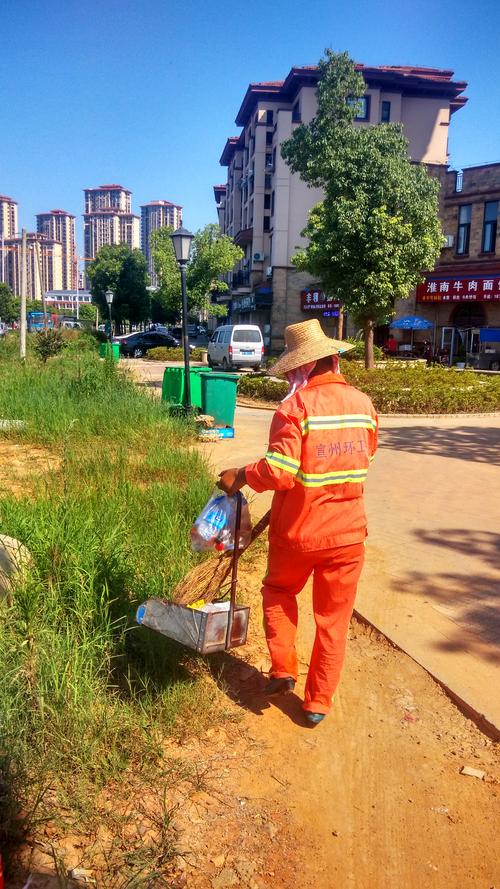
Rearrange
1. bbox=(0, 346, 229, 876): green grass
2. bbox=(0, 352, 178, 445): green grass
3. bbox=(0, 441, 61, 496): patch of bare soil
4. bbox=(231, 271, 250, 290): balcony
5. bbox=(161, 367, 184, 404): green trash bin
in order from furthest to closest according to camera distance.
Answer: bbox=(231, 271, 250, 290): balcony < bbox=(161, 367, 184, 404): green trash bin < bbox=(0, 352, 178, 445): green grass < bbox=(0, 441, 61, 496): patch of bare soil < bbox=(0, 346, 229, 876): green grass

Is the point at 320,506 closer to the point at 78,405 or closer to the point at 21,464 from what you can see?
the point at 21,464

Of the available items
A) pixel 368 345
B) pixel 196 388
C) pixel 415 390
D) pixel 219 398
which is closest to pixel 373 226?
pixel 368 345

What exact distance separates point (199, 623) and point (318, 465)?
82 centimetres

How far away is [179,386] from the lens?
11.7 meters

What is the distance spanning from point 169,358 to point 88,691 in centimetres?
3196

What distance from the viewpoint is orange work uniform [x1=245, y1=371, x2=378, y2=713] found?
2.96 m

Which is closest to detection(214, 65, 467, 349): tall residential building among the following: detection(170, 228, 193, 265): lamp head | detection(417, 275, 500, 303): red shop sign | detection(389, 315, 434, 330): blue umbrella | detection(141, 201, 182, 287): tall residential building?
detection(389, 315, 434, 330): blue umbrella

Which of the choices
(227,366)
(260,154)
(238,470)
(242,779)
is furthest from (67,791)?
(260,154)

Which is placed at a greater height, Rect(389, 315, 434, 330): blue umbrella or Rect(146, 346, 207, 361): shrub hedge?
Rect(389, 315, 434, 330): blue umbrella

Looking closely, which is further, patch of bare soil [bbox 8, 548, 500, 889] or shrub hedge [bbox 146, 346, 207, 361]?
shrub hedge [bbox 146, 346, 207, 361]

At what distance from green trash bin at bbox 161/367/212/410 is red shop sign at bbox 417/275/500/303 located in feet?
82.5

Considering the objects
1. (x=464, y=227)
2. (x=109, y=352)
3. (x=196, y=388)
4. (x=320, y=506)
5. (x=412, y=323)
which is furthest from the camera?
(x=464, y=227)

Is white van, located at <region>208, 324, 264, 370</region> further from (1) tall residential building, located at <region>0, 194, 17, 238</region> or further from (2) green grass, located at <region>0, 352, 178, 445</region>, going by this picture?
(1) tall residential building, located at <region>0, 194, 17, 238</region>

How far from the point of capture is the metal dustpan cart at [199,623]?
292cm
